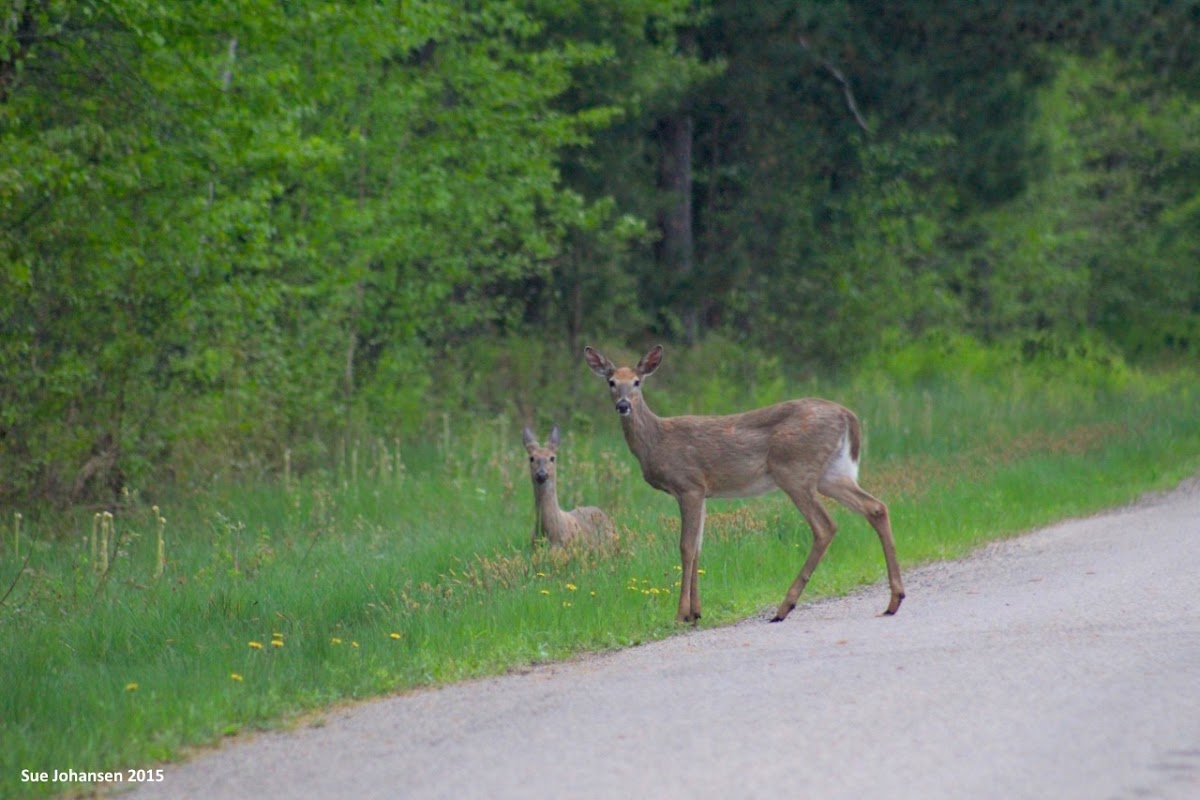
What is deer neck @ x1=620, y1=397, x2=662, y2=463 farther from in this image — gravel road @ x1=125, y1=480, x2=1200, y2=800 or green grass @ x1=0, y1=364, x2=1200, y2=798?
gravel road @ x1=125, y1=480, x2=1200, y2=800

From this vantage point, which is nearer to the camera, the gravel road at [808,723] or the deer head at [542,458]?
the gravel road at [808,723]

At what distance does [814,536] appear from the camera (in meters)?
10.2

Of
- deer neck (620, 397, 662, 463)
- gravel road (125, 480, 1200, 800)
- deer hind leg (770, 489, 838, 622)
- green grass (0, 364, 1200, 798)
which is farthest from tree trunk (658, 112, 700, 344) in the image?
gravel road (125, 480, 1200, 800)

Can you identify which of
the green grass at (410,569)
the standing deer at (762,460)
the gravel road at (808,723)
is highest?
the standing deer at (762,460)

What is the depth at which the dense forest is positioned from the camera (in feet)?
50.3

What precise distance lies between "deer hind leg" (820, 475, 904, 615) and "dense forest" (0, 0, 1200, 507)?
6.76 metres

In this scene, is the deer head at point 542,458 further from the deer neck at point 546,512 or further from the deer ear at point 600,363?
the deer ear at point 600,363

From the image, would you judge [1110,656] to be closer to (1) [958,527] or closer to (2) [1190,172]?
(1) [958,527]

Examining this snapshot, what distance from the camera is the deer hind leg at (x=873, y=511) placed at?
32.5 ft

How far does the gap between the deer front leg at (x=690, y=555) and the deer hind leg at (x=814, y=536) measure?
0.50 meters

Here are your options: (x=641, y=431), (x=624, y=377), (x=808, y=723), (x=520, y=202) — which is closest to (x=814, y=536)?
(x=641, y=431)

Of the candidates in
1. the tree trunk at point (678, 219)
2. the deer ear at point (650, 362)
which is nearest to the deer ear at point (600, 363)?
the deer ear at point (650, 362)

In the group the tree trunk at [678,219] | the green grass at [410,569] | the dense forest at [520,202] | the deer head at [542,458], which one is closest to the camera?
the green grass at [410,569]

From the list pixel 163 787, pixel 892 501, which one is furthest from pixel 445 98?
pixel 163 787
